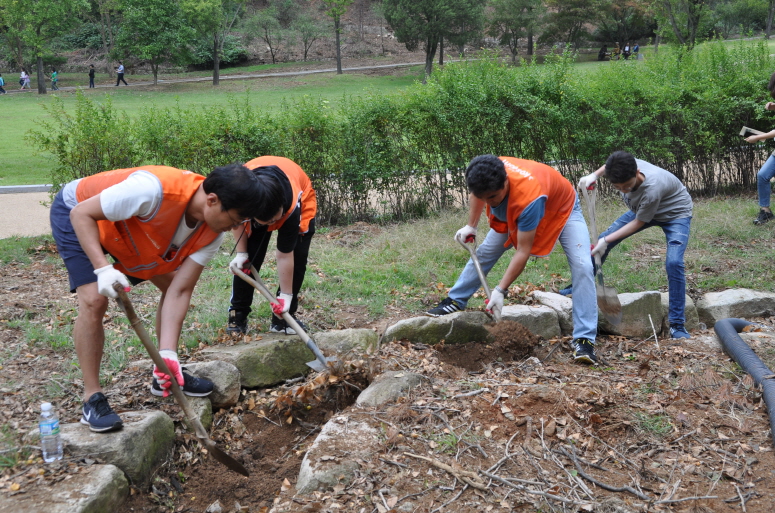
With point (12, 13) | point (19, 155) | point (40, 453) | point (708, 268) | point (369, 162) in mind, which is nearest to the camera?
point (40, 453)

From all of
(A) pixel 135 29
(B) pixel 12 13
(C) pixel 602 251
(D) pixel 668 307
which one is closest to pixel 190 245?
(C) pixel 602 251

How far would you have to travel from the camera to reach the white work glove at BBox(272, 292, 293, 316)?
3.78 metres

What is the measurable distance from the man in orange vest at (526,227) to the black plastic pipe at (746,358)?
906 millimetres

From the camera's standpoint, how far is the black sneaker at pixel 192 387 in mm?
3553

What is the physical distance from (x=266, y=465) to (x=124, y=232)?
1.44 metres

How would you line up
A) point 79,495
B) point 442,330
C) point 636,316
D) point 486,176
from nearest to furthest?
point 79,495 → point 486,176 → point 442,330 → point 636,316

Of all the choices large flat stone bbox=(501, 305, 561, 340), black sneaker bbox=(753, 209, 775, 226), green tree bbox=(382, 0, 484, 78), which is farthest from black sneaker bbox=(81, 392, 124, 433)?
green tree bbox=(382, 0, 484, 78)

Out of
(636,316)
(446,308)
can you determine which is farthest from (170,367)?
(636,316)

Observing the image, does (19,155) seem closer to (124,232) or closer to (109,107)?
(109,107)

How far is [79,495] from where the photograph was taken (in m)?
2.64

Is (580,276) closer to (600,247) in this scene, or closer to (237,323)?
(600,247)

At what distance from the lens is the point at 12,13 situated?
2864cm

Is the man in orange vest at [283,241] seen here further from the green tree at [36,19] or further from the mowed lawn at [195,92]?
the green tree at [36,19]

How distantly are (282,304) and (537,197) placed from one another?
1755mm
